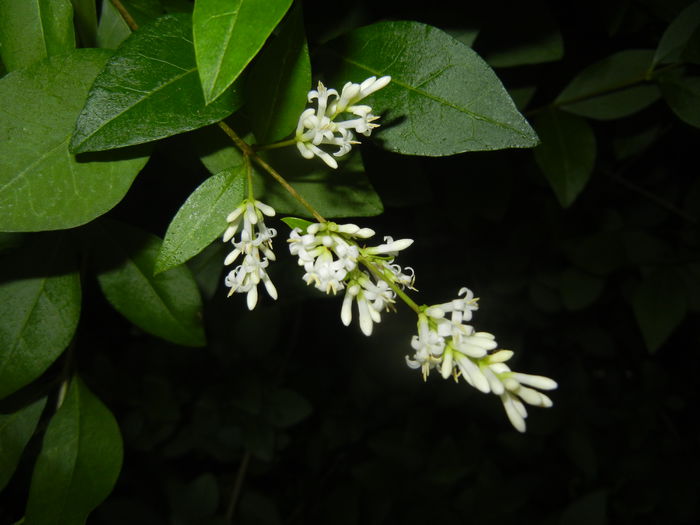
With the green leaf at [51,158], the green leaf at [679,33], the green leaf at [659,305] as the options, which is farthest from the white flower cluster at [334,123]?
the green leaf at [659,305]

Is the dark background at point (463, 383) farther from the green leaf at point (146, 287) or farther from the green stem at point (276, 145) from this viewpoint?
the green stem at point (276, 145)

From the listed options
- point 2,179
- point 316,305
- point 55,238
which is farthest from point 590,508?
point 2,179

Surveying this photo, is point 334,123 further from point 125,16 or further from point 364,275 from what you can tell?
point 125,16

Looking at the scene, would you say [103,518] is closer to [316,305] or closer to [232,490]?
[232,490]

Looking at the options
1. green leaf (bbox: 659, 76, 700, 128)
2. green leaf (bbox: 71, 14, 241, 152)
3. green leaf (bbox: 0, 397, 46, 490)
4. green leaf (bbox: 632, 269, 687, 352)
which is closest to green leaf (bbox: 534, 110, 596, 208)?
green leaf (bbox: 659, 76, 700, 128)

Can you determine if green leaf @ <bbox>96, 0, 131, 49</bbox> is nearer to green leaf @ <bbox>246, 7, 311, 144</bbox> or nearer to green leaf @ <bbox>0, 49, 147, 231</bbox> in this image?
green leaf @ <bbox>0, 49, 147, 231</bbox>

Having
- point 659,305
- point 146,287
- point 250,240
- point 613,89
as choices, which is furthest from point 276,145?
point 659,305

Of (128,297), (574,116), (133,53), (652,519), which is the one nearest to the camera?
(133,53)
